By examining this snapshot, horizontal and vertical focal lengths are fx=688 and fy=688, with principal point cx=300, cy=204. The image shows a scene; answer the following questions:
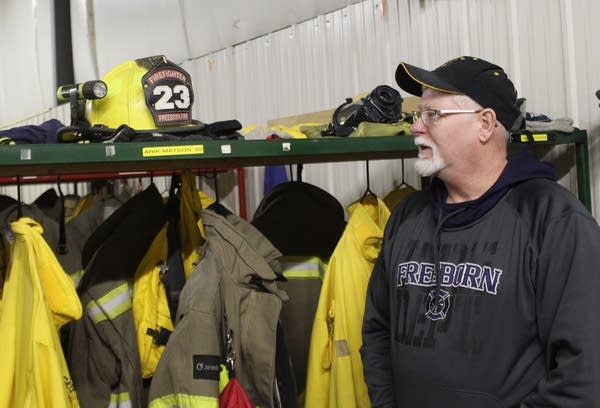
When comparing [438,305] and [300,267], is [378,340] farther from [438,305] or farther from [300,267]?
[300,267]

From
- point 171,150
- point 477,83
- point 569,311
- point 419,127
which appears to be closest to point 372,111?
point 419,127

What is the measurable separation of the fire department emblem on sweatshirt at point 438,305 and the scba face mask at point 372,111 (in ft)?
2.55

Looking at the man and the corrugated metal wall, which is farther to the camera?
the corrugated metal wall

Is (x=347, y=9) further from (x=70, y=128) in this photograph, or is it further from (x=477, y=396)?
(x=477, y=396)

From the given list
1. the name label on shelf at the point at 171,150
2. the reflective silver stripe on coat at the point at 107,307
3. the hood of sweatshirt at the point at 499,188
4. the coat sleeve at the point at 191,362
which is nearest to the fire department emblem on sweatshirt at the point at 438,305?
the hood of sweatshirt at the point at 499,188

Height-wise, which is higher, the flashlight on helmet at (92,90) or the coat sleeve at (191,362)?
the flashlight on helmet at (92,90)

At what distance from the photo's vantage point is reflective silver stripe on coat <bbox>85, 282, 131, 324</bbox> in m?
2.03

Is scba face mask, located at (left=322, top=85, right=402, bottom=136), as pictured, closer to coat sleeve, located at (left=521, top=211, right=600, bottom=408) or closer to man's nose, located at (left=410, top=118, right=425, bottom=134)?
man's nose, located at (left=410, top=118, right=425, bottom=134)

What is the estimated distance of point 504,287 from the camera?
1796 mm

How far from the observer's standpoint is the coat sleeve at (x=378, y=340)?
2.13 meters

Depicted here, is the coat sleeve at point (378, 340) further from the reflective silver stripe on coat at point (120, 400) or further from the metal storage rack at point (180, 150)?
the reflective silver stripe on coat at point (120, 400)

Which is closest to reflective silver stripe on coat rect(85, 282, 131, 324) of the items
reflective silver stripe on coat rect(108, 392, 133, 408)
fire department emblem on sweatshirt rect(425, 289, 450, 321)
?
reflective silver stripe on coat rect(108, 392, 133, 408)

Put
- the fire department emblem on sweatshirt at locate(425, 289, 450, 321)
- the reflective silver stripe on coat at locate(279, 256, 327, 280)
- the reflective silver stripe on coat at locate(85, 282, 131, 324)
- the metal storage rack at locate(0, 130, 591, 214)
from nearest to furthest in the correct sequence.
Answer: the metal storage rack at locate(0, 130, 591, 214) < the fire department emblem on sweatshirt at locate(425, 289, 450, 321) < the reflective silver stripe on coat at locate(85, 282, 131, 324) < the reflective silver stripe on coat at locate(279, 256, 327, 280)

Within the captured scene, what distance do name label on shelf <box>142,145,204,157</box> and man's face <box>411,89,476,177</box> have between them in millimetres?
658
